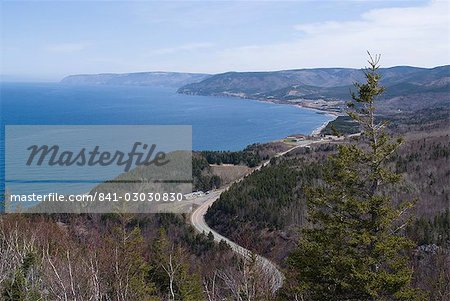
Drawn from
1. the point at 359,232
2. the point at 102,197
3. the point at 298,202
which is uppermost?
the point at 359,232

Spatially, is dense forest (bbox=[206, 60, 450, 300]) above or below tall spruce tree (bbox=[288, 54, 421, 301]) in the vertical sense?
below

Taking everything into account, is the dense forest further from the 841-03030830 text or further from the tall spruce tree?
the tall spruce tree

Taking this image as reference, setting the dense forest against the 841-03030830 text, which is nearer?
the dense forest

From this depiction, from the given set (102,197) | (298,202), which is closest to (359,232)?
(298,202)

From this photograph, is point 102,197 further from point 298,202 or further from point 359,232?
point 359,232

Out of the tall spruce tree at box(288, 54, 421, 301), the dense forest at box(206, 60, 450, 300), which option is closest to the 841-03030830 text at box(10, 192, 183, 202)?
the dense forest at box(206, 60, 450, 300)

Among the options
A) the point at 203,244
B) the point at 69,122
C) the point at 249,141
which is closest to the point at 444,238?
→ the point at 203,244

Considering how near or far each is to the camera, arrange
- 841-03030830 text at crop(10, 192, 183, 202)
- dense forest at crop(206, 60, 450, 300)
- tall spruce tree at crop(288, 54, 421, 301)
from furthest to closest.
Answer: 841-03030830 text at crop(10, 192, 183, 202), dense forest at crop(206, 60, 450, 300), tall spruce tree at crop(288, 54, 421, 301)

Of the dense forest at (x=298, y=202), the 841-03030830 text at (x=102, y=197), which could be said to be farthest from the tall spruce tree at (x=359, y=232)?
the 841-03030830 text at (x=102, y=197)
